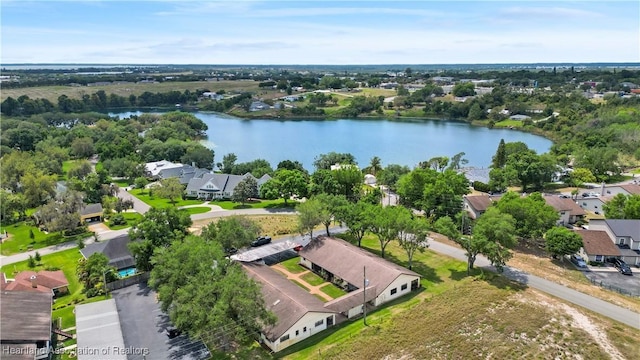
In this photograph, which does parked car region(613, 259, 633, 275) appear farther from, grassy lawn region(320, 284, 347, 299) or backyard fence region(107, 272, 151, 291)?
backyard fence region(107, 272, 151, 291)

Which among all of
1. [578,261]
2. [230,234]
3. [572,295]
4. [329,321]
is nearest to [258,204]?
[230,234]

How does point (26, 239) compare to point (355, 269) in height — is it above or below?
below

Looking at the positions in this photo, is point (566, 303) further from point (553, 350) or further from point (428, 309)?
point (428, 309)

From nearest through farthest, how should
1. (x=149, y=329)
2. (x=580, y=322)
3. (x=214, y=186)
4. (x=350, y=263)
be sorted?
(x=149, y=329)
(x=580, y=322)
(x=350, y=263)
(x=214, y=186)

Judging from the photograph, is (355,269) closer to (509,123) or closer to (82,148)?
(82,148)

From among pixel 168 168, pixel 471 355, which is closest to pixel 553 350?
pixel 471 355

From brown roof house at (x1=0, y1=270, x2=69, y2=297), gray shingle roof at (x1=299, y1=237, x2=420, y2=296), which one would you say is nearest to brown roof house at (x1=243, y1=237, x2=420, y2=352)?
gray shingle roof at (x1=299, y1=237, x2=420, y2=296)
